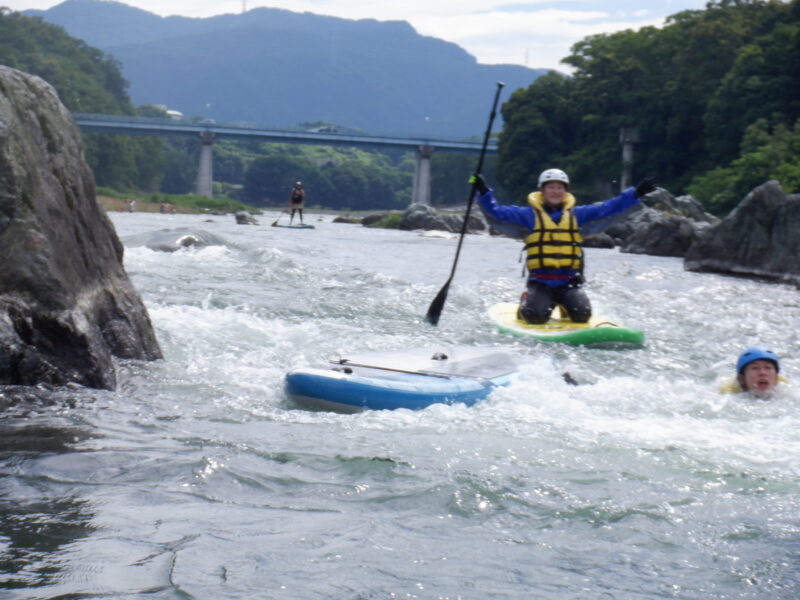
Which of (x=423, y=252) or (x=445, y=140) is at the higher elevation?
(x=445, y=140)

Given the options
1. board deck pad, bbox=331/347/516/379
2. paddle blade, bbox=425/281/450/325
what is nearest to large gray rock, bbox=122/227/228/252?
paddle blade, bbox=425/281/450/325

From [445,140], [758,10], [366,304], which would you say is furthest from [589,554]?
[445,140]

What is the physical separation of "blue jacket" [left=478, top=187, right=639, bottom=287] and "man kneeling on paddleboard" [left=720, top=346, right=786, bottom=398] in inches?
120

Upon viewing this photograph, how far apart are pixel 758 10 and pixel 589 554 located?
49610 millimetres

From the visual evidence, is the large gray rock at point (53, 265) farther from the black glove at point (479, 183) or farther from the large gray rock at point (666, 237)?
the large gray rock at point (666, 237)

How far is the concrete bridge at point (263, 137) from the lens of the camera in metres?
76.1

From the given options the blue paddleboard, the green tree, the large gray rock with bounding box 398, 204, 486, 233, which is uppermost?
the green tree

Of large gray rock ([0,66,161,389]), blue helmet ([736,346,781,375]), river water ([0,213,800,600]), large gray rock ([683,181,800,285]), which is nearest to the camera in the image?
river water ([0,213,800,600])

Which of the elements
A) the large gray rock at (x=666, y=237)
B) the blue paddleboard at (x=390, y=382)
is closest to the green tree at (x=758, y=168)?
the large gray rock at (x=666, y=237)

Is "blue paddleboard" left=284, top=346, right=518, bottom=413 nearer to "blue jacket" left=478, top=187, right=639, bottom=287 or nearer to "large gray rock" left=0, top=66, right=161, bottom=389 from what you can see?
"large gray rock" left=0, top=66, right=161, bottom=389

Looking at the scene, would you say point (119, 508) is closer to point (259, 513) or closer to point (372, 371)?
point (259, 513)

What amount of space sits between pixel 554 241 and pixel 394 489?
236 inches

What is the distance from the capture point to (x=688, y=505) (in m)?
4.21

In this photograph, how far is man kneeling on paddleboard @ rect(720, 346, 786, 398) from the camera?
697 cm
